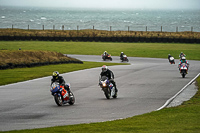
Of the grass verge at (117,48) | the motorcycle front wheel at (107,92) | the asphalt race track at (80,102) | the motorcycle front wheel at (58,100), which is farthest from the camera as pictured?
the grass verge at (117,48)

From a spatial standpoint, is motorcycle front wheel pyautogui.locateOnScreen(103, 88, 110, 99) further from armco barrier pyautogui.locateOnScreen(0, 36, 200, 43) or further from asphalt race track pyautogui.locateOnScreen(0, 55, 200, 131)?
armco barrier pyautogui.locateOnScreen(0, 36, 200, 43)

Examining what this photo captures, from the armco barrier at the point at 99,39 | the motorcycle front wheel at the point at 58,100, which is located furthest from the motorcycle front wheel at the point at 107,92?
the armco barrier at the point at 99,39

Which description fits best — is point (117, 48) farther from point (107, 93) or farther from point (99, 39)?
point (107, 93)

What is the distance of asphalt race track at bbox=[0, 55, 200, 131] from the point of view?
13.7 m

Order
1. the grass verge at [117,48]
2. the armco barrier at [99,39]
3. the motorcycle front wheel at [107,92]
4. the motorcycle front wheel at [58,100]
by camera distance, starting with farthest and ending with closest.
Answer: the armco barrier at [99,39]
the grass verge at [117,48]
the motorcycle front wheel at [107,92]
the motorcycle front wheel at [58,100]

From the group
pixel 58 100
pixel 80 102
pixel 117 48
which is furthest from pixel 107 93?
pixel 117 48

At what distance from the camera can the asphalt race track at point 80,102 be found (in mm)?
13711

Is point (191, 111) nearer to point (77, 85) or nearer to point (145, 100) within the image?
point (145, 100)

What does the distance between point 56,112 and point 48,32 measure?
63.9 metres

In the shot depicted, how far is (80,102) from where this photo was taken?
59.1 ft

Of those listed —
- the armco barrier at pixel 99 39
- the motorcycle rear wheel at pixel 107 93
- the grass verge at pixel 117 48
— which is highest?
the armco barrier at pixel 99 39

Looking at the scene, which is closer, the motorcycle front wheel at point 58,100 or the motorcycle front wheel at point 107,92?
the motorcycle front wheel at point 58,100

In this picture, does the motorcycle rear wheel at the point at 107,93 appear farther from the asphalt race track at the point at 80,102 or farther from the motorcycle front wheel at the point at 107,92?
the asphalt race track at the point at 80,102

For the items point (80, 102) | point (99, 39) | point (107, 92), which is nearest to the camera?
point (80, 102)
